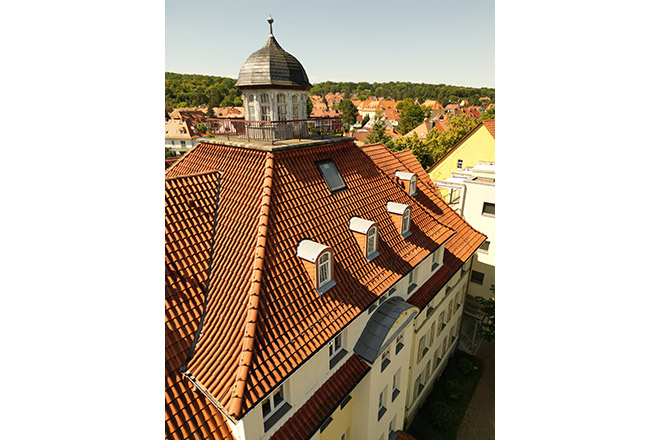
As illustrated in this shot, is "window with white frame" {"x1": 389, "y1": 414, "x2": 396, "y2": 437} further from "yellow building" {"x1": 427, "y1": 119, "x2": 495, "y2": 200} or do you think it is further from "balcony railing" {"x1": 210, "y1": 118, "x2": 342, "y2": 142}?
"yellow building" {"x1": 427, "y1": 119, "x2": 495, "y2": 200}

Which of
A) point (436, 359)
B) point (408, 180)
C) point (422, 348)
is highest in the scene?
point (408, 180)

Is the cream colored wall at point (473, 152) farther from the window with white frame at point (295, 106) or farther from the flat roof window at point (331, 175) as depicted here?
the window with white frame at point (295, 106)

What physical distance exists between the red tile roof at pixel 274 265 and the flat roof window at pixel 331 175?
25 cm

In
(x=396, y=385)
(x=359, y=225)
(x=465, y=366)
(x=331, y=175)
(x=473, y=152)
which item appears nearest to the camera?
(x=359, y=225)

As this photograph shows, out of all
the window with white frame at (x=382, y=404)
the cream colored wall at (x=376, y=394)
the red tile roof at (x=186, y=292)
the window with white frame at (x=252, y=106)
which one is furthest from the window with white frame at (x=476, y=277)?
the red tile roof at (x=186, y=292)

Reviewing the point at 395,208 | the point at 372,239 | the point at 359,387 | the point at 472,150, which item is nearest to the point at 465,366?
the point at 359,387

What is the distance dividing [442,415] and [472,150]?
23566 millimetres

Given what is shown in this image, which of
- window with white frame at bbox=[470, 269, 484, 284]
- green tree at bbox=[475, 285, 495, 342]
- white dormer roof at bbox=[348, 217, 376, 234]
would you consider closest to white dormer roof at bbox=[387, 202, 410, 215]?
white dormer roof at bbox=[348, 217, 376, 234]

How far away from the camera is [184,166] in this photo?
41.4ft

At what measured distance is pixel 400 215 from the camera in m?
12.2

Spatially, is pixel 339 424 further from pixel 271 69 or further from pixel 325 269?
pixel 271 69

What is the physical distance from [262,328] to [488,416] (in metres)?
18.3

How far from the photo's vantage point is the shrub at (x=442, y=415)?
17.6m

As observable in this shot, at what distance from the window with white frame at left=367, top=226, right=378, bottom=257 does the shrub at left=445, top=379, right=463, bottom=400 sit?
1430 cm
